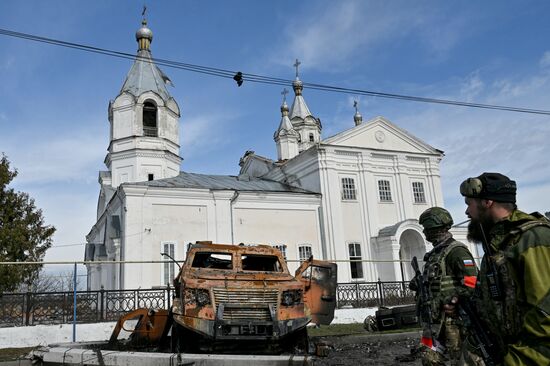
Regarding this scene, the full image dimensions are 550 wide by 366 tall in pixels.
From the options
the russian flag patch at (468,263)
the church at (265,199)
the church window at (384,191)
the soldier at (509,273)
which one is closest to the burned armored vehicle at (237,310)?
the russian flag patch at (468,263)

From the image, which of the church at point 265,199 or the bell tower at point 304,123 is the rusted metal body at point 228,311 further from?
the bell tower at point 304,123

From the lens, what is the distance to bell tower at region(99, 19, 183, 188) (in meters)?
27.8

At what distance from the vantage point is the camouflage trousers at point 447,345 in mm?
4605

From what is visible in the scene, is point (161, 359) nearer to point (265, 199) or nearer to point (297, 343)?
point (297, 343)

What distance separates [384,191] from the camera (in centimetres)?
2900

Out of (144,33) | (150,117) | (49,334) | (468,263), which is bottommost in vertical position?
(49,334)

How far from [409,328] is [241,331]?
243 inches

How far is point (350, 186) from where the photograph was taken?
28.1 metres

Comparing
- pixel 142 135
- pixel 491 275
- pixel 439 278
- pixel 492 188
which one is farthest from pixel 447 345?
pixel 142 135

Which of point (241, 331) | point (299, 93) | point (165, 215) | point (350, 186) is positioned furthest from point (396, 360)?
point (299, 93)

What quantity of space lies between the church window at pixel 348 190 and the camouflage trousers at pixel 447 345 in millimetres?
23074

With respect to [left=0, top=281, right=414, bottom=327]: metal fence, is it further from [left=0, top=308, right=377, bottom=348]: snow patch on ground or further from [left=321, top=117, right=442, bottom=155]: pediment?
[left=321, top=117, right=442, bottom=155]: pediment

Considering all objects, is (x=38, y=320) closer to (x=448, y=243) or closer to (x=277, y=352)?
(x=277, y=352)

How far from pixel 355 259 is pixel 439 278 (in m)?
22.4
